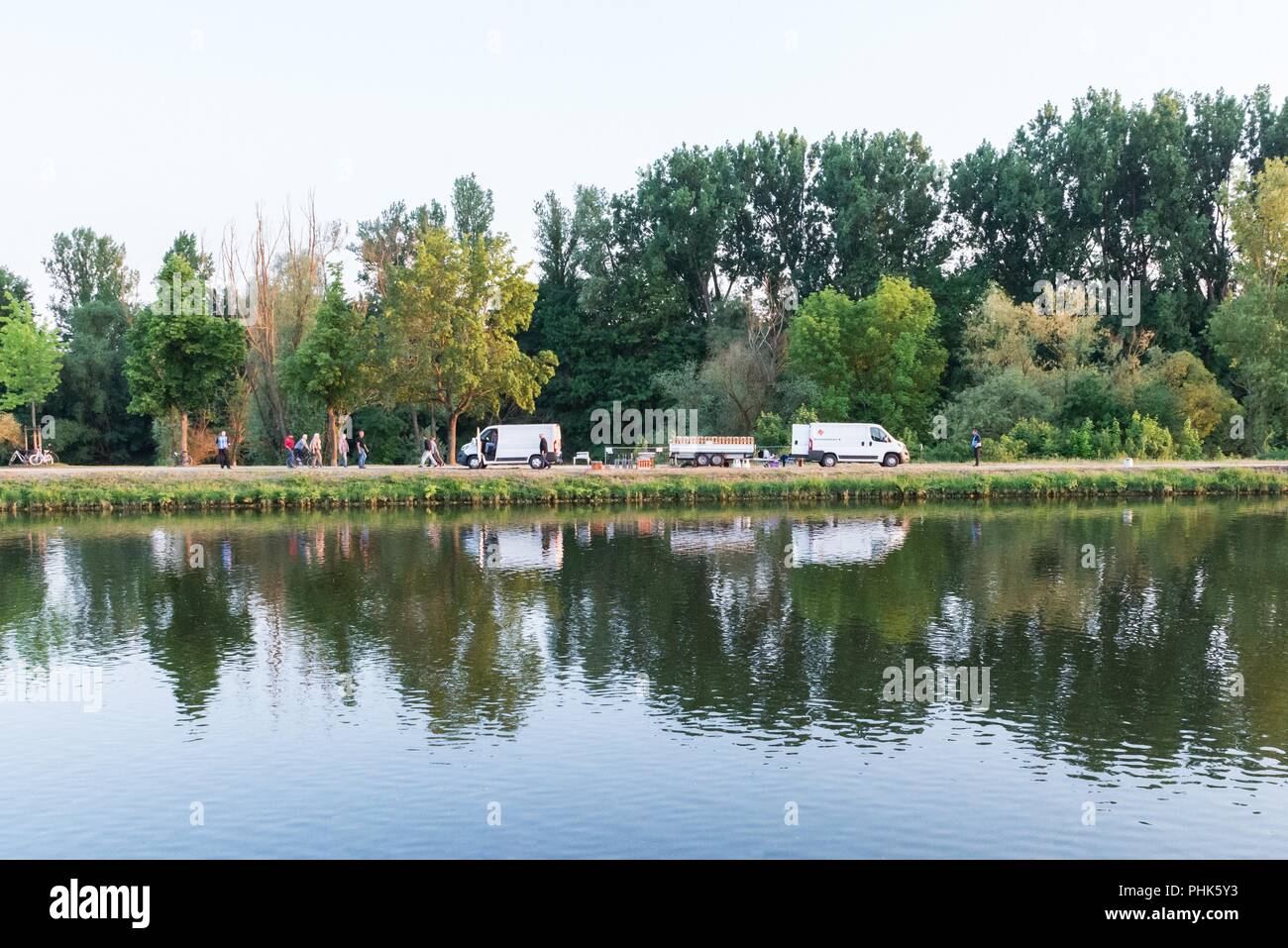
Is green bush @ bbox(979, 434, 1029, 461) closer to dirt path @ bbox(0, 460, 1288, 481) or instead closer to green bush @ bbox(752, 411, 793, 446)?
dirt path @ bbox(0, 460, 1288, 481)

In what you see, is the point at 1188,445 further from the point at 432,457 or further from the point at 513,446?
the point at 432,457

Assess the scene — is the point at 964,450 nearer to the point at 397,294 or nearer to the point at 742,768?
the point at 397,294

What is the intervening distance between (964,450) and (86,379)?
57901 mm

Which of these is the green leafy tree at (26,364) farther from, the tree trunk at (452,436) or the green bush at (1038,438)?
the green bush at (1038,438)

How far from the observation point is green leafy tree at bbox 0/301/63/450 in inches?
3088

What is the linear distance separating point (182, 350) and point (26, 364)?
18.5 meters

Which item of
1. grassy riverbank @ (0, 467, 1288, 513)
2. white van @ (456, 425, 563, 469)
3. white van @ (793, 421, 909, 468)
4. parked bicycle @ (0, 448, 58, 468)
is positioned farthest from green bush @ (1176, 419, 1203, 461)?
parked bicycle @ (0, 448, 58, 468)

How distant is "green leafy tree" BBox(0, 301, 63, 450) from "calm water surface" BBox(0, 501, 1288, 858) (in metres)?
45.6

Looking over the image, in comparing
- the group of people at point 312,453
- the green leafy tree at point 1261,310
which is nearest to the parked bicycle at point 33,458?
the group of people at point 312,453

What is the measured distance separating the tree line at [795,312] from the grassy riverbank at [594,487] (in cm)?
841

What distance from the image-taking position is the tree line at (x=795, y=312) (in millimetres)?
66688

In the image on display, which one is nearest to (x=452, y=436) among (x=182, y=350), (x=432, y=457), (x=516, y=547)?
(x=432, y=457)

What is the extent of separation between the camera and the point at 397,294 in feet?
215
